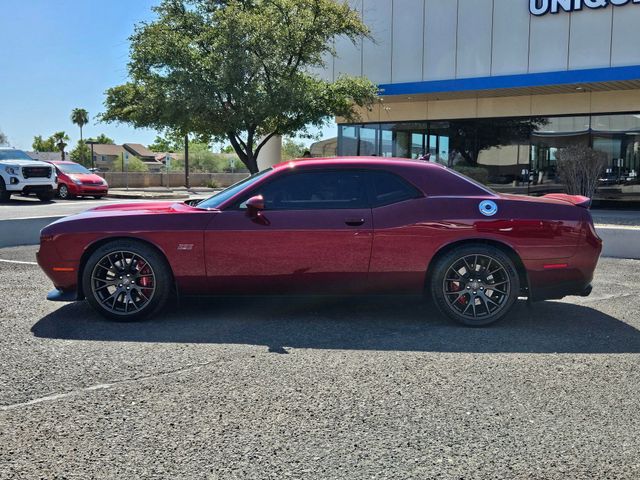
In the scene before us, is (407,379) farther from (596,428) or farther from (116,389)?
(116,389)

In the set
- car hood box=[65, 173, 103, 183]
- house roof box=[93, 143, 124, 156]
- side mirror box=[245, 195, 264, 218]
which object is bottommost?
side mirror box=[245, 195, 264, 218]

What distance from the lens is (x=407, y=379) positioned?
13.7ft

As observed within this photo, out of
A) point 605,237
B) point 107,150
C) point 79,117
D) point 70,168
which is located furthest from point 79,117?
point 605,237

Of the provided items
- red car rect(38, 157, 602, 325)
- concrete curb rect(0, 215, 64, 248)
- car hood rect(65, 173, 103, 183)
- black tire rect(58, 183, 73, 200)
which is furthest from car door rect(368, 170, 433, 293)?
black tire rect(58, 183, 73, 200)

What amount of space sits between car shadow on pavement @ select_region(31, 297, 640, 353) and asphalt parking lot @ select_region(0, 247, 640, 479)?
3 cm

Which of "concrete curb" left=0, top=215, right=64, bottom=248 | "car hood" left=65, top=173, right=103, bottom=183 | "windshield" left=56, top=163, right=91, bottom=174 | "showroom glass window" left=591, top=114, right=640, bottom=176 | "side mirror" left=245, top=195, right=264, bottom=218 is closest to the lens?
"side mirror" left=245, top=195, right=264, bottom=218

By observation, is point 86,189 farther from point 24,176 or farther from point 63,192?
point 24,176

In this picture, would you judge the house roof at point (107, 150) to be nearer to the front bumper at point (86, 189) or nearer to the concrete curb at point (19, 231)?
the front bumper at point (86, 189)

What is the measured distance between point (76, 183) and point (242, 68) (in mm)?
9388

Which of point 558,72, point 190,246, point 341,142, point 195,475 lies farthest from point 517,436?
point 341,142

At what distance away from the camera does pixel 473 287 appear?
18.2 ft

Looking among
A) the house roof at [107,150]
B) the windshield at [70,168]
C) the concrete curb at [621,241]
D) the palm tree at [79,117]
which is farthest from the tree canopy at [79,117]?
the concrete curb at [621,241]

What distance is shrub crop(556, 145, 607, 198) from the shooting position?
56.4 feet

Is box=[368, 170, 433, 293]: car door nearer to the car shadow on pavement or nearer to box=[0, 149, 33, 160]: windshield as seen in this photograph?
the car shadow on pavement
